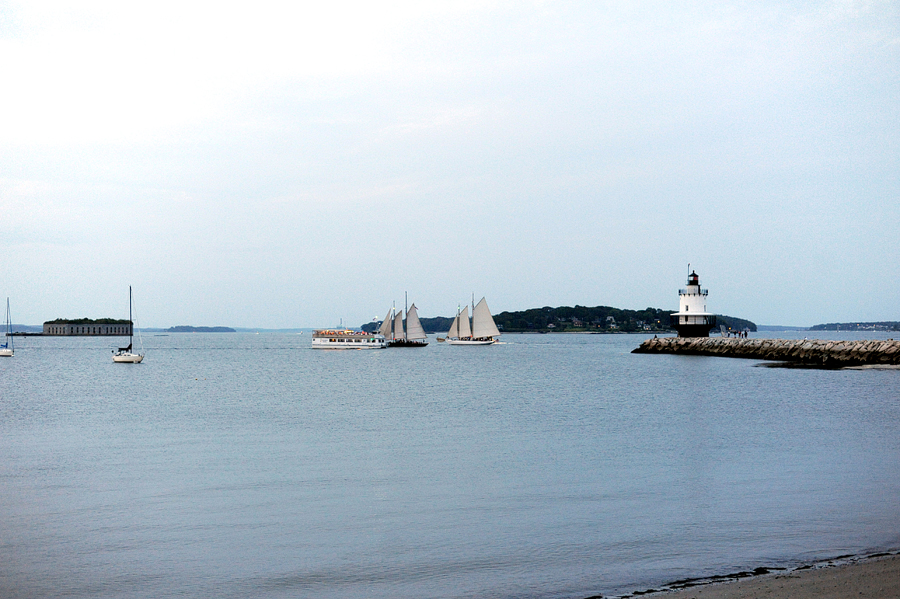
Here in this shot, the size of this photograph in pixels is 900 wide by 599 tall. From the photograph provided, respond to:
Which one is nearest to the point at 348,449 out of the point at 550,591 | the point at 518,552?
the point at 518,552

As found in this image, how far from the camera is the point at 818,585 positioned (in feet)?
28.3

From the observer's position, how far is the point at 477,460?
1888 centimetres

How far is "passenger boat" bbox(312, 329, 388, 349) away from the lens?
373 feet

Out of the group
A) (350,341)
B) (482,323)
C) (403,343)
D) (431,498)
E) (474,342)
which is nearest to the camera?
(431,498)

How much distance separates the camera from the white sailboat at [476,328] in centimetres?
12700

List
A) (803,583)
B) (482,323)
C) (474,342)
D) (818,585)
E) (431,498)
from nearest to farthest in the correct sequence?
(818,585), (803,583), (431,498), (482,323), (474,342)

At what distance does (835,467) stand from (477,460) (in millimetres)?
8064

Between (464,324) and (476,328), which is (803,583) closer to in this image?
(476,328)

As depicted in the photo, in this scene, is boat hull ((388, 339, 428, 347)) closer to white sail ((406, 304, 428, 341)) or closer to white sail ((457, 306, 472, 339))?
white sail ((406, 304, 428, 341))

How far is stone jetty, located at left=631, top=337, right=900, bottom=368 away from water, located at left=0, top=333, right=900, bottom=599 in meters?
32.7

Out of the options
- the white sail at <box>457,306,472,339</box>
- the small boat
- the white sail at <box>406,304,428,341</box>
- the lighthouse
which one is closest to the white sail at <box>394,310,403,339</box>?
the small boat

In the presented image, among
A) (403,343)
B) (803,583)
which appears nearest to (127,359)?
(403,343)

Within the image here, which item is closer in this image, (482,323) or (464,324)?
(482,323)

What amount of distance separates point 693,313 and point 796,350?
1678 centimetres
